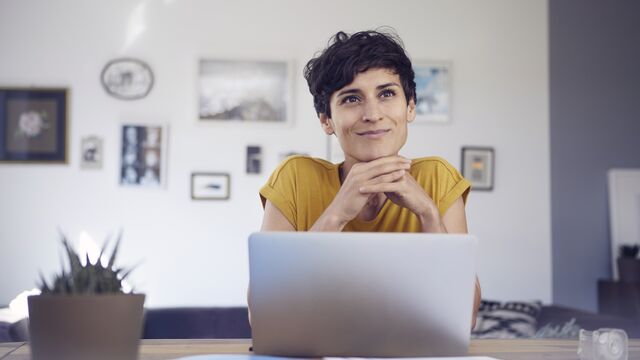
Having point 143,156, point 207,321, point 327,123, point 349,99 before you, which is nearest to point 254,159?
point 143,156

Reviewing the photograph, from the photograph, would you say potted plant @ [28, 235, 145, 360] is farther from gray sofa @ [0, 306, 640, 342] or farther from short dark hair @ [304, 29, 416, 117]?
gray sofa @ [0, 306, 640, 342]

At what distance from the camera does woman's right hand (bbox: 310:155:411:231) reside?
4.83ft

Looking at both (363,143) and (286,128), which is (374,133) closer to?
(363,143)

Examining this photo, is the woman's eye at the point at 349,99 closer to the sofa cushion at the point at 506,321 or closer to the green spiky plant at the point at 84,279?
the green spiky plant at the point at 84,279

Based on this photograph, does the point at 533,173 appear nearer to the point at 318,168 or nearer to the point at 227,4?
the point at 227,4

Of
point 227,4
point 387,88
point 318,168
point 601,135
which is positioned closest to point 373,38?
point 387,88

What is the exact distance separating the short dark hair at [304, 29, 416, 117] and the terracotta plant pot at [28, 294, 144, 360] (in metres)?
1.03

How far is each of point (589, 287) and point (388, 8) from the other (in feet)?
7.12

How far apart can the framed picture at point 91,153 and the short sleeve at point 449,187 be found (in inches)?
116

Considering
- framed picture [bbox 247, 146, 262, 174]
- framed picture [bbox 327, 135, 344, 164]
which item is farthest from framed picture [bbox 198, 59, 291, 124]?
framed picture [bbox 327, 135, 344, 164]

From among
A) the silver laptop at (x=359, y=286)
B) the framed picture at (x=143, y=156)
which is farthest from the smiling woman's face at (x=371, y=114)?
the framed picture at (x=143, y=156)

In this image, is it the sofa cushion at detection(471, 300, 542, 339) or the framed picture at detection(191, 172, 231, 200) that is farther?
the framed picture at detection(191, 172, 231, 200)

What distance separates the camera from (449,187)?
5.60ft

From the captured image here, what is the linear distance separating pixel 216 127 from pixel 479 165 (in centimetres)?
164
